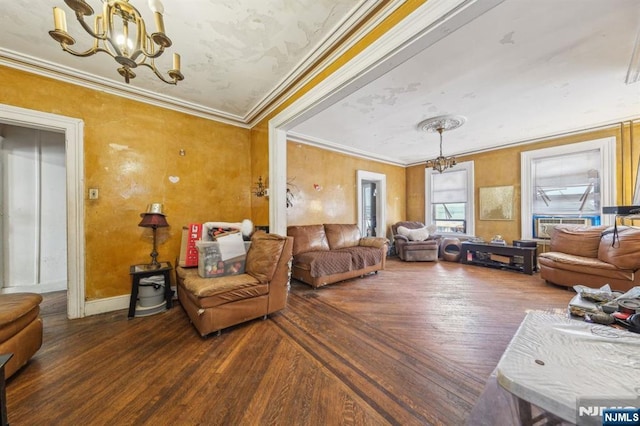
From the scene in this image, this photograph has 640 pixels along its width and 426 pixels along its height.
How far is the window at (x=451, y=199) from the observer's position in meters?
5.38

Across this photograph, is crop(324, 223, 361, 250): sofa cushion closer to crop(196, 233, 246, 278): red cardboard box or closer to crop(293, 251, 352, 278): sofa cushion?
crop(293, 251, 352, 278): sofa cushion

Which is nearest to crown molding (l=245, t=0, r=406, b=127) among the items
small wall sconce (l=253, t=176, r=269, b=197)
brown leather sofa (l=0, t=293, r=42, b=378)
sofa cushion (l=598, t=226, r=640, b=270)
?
small wall sconce (l=253, t=176, r=269, b=197)

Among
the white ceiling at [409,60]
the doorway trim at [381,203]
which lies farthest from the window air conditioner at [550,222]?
the doorway trim at [381,203]

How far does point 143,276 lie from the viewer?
247cm

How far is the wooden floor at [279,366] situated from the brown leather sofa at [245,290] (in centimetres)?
14

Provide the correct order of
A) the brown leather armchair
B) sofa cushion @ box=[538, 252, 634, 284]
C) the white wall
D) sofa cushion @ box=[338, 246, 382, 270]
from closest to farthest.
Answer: sofa cushion @ box=[538, 252, 634, 284] → the white wall → sofa cushion @ box=[338, 246, 382, 270] → the brown leather armchair

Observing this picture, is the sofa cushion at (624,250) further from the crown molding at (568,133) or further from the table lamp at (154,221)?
the table lamp at (154,221)

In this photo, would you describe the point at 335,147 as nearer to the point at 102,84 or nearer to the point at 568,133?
the point at 102,84

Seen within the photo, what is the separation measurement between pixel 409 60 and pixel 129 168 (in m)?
3.39

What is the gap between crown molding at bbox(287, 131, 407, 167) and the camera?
424 centimetres

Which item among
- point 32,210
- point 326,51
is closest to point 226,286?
point 326,51

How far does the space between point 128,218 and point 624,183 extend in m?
7.31

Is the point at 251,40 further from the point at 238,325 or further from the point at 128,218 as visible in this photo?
the point at 238,325

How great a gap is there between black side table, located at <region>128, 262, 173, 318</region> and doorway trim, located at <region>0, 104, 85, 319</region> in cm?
51
